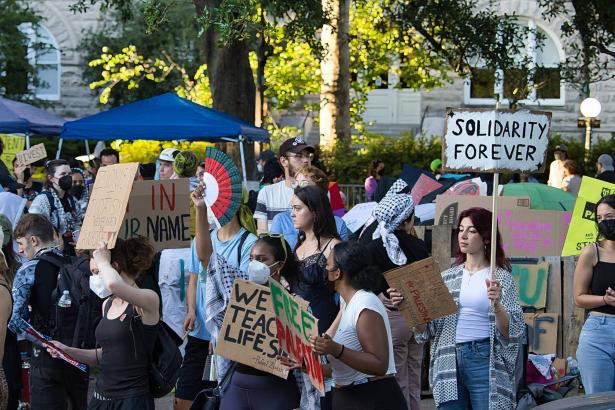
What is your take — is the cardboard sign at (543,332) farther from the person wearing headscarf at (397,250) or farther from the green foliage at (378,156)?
the green foliage at (378,156)

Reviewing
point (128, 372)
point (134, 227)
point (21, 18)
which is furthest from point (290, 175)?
point (21, 18)

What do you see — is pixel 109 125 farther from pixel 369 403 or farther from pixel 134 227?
pixel 369 403

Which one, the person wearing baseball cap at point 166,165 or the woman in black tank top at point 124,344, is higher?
the person wearing baseball cap at point 166,165

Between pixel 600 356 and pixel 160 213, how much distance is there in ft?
9.42

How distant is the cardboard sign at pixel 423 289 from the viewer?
23.1 ft

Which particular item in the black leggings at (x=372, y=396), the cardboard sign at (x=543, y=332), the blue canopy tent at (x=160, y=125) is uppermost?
the blue canopy tent at (x=160, y=125)

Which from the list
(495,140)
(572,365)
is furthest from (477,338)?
(572,365)

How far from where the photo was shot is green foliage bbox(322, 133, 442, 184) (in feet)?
79.2

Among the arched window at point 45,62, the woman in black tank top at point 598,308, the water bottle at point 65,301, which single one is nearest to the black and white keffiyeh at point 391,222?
the woman in black tank top at point 598,308

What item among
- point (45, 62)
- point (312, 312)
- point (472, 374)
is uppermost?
point (45, 62)

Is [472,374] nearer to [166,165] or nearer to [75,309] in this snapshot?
[75,309]

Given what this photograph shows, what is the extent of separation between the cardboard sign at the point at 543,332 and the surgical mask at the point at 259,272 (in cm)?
415

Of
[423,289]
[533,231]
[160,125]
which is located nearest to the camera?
Result: [423,289]

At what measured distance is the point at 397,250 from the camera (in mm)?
7660
